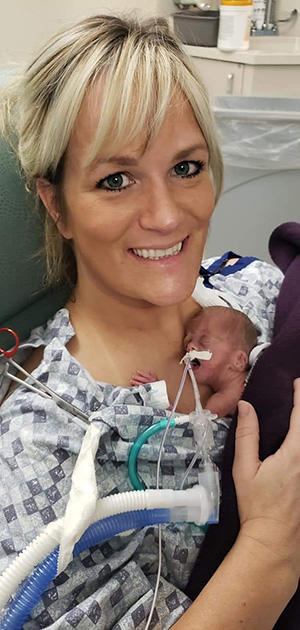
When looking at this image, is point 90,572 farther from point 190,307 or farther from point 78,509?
point 190,307

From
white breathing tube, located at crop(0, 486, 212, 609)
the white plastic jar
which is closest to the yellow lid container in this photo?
the white plastic jar

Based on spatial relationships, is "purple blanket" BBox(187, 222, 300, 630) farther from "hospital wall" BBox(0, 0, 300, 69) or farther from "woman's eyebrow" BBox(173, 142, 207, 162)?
"hospital wall" BBox(0, 0, 300, 69)

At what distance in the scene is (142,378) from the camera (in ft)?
3.47

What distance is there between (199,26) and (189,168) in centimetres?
210

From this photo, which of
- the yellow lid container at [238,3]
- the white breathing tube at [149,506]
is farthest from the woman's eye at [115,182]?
the yellow lid container at [238,3]

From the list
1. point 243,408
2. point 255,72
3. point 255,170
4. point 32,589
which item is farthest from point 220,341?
point 255,72

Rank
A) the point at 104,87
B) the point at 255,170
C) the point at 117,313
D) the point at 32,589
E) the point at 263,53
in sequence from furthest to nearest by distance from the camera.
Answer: the point at 263,53 → the point at 255,170 → the point at 117,313 → the point at 104,87 → the point at 32,589

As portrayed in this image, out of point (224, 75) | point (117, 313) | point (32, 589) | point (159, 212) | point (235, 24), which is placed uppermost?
point (235, 24)

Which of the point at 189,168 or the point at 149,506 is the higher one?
the point at 189,168

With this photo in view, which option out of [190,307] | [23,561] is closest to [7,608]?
[23,561]

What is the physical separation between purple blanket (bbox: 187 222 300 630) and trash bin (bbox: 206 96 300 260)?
1.22 m

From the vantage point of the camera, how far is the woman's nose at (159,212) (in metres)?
0.96

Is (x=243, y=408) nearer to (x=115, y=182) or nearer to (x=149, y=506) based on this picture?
(x=149, y=506)

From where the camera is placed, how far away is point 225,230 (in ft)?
8.42
